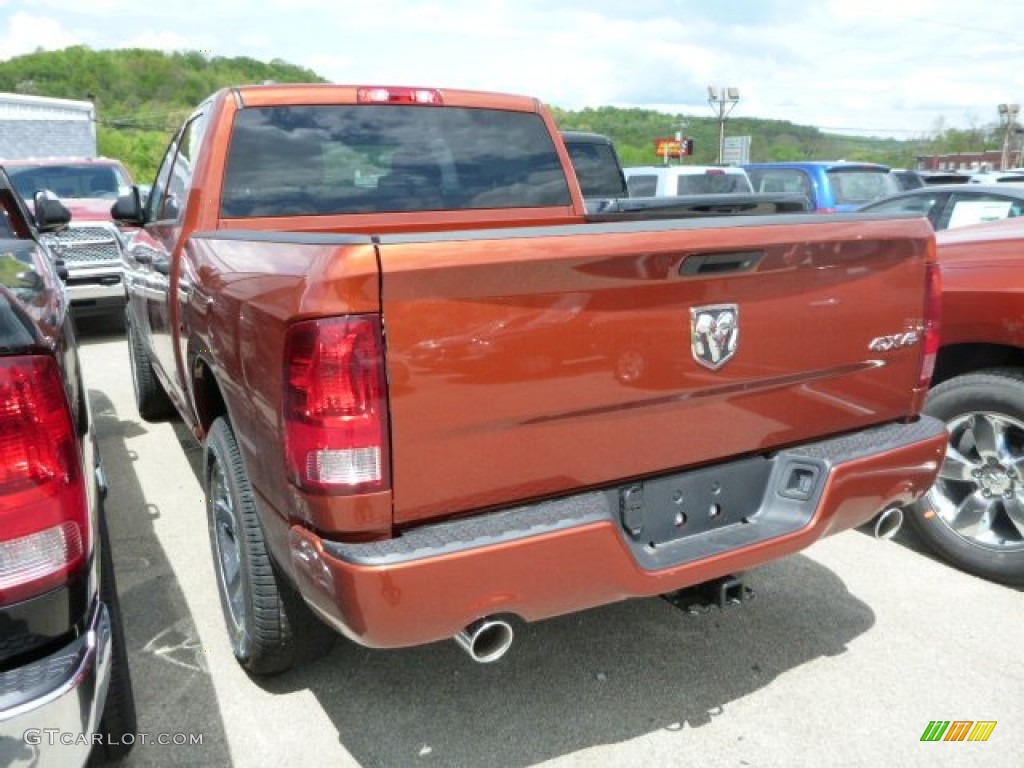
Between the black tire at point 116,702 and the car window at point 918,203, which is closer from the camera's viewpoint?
the black tire at point 116,702

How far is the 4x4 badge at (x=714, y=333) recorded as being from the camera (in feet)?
7.55

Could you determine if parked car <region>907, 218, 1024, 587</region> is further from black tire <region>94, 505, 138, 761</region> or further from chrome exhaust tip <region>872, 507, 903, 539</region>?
black tire <region>94, 505, 138, 761</region>

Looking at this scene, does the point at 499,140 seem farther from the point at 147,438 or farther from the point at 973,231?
the point at 147,438

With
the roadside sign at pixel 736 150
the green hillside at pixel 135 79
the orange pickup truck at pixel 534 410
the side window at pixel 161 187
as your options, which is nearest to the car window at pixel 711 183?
the side window at pixel 161 187

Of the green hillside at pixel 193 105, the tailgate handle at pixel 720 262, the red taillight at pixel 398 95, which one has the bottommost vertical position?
the tailgate handle at pixel 720 262

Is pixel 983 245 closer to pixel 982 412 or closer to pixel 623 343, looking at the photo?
pixel 982 412

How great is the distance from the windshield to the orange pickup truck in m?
8.81

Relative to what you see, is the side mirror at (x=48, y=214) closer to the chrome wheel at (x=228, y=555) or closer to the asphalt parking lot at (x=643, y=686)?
the asphalt parking lot at (x=643, y=686)

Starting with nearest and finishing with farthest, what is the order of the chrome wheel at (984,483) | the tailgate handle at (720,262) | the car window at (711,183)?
the tailgate handle at (720,262) → the chrome wheel at (984,483) → the car window at (711,183)

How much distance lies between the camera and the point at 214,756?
2.53m

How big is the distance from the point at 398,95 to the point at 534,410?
223cm

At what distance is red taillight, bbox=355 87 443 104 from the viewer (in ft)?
12.2

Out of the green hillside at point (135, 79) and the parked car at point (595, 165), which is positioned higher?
the green hillside at point (135, 79)

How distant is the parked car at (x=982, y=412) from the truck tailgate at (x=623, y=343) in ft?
3.60
